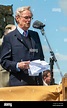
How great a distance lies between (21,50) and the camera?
4168mm

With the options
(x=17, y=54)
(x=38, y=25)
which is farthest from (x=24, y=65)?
(x=38, y=25)

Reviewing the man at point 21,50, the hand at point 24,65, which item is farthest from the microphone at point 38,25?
the hand at point 24,65

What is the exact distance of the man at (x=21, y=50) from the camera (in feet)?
13.6

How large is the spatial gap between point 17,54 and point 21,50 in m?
0.03

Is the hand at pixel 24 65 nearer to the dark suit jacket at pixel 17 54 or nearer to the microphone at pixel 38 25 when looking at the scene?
the dark suit jacket at pixel 17 54

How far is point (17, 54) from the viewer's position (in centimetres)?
416

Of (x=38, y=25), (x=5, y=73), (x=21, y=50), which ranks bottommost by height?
(x=5, y=73)

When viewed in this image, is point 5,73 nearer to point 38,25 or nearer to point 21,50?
point 21,50

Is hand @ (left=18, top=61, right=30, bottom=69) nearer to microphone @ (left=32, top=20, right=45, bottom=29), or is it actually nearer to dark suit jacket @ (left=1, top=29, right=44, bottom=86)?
dark suit jacket @ (left=1, top=29, right=44, bottom=86)

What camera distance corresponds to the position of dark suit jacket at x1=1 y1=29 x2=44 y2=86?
4.15 meters

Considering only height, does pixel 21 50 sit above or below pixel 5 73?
above

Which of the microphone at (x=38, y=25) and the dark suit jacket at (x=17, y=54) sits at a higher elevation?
the microphone at (x=38, y=25)

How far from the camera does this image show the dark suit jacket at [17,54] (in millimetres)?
4148

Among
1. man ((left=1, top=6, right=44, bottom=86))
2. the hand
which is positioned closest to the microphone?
man ((left=1, top=6, right=44, bottom=86))
